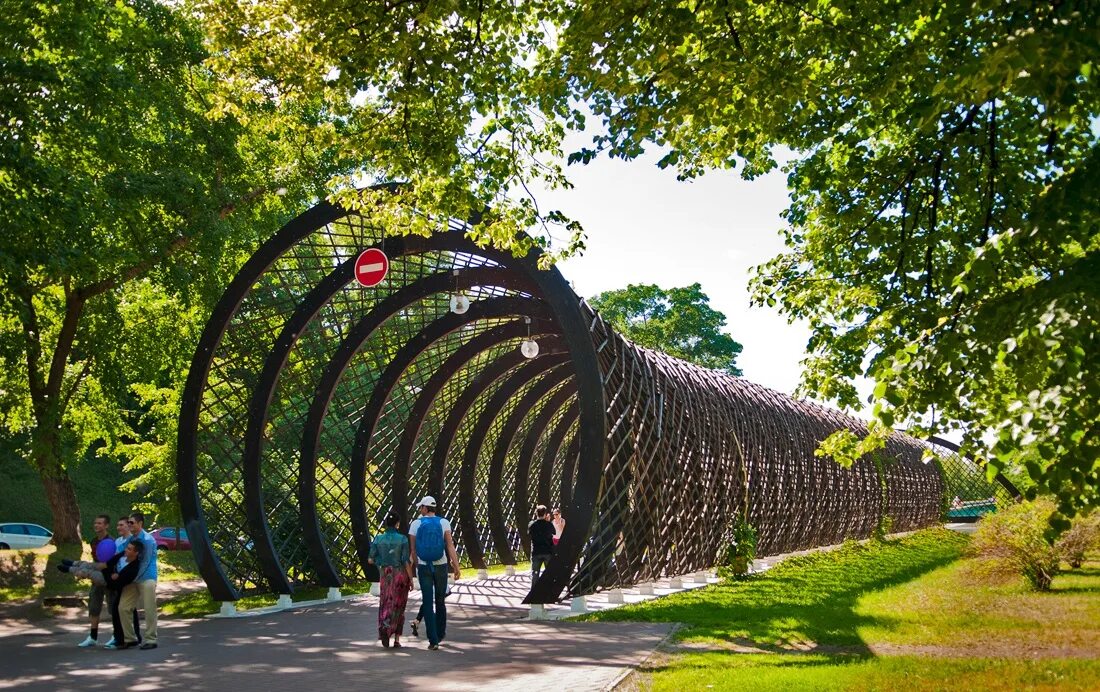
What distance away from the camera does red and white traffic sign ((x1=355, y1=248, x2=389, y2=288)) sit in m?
13.3

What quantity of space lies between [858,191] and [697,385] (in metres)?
7.38

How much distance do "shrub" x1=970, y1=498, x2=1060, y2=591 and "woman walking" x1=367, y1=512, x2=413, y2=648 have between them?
8.34 meters

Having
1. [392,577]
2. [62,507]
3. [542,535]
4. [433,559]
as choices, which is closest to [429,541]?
[433,559]

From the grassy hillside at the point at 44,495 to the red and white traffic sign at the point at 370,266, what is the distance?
25.9 metres

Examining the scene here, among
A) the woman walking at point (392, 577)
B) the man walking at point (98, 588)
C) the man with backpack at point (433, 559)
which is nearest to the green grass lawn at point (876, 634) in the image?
the man with backpack at point (433, 559)

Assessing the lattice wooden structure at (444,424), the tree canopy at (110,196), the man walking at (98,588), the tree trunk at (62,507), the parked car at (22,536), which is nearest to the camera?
the man walking at (98,588)

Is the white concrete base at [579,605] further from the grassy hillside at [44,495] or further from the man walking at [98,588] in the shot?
the grassy hillside at [44,495]

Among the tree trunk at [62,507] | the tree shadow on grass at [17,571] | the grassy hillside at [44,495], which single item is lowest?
the tree shadow on grass at [17,571]

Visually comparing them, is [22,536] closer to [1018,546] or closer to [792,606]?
[792,606]

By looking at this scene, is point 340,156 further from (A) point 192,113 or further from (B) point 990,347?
(A) point 192,113

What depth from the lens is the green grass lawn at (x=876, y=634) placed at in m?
7.29

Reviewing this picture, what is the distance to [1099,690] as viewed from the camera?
6.61 metres

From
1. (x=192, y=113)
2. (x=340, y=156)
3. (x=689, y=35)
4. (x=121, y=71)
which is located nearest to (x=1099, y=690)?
(x=689, y=35)

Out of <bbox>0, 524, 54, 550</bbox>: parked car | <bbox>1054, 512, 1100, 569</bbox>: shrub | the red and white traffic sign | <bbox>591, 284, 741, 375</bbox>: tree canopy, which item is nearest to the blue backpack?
the red and white traffic sign
